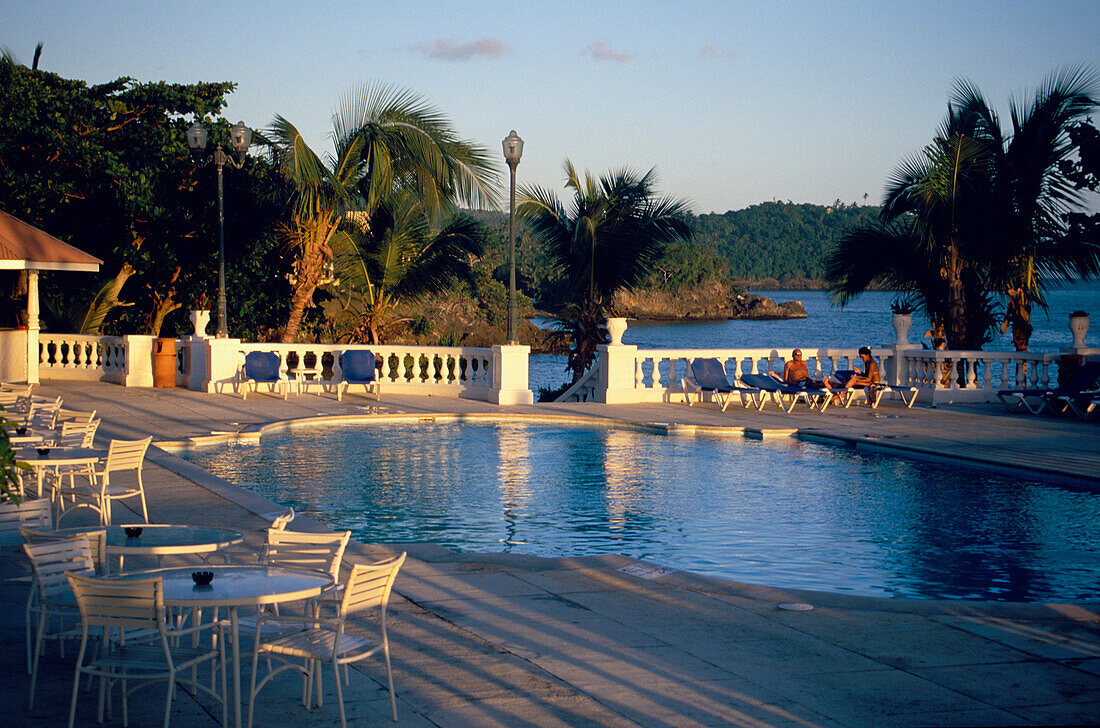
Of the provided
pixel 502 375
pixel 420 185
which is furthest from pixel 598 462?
pixel 420 185

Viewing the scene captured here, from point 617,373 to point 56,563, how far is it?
1660 centimetres

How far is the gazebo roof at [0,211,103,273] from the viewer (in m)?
22.4

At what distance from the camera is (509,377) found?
73.1 feet

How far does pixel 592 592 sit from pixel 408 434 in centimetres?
1062

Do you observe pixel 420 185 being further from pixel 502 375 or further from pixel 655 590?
pixel 655 590

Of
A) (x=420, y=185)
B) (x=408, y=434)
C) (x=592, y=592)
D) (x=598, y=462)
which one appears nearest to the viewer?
(x=592, y=592)

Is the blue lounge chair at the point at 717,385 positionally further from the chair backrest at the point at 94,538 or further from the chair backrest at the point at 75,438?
the chair backrest at the point at 94,538

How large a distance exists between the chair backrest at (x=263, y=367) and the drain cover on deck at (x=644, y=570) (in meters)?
15.0

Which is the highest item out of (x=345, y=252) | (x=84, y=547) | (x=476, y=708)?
(x=345, y=252)

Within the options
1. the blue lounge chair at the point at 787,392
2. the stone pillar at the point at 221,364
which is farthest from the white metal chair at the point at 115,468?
the blue lounge chair at the point at 787,392

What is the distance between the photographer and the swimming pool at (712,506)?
9.80 meters

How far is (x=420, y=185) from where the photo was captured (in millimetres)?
27859

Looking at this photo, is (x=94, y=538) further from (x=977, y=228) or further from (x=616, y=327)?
(x=977, y=228)

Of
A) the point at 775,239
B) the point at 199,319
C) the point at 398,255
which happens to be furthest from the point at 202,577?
the point at 775,239
